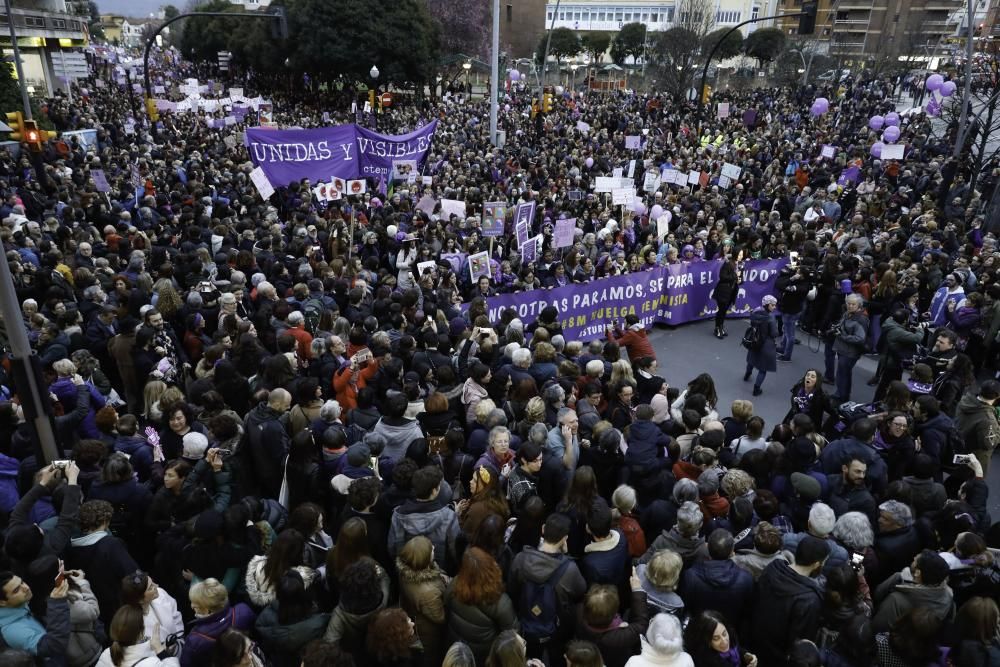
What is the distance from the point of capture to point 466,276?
11000mm

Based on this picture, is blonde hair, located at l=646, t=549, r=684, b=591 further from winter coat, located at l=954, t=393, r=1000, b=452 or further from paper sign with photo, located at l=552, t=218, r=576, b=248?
paper sign with photo, located at l=552, t=218, r=576, b=248

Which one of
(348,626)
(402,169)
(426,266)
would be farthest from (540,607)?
(402,169)

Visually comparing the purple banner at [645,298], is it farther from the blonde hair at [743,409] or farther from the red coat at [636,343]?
the blonde hair at [743,409]

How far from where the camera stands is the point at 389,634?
10.8 feet

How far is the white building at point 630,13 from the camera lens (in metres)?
87.8

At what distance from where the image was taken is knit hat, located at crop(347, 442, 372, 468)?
4.68 m

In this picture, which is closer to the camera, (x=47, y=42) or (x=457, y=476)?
(x=457, y=476)

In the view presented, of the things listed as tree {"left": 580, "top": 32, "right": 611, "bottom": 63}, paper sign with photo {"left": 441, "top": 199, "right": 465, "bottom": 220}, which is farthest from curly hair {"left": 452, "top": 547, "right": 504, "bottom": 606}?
tree {"left": 580, "top": 32, "right": 611, "bottom": 63}

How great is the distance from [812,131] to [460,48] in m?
36.0

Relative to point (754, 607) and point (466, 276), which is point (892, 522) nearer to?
point (754, 607)

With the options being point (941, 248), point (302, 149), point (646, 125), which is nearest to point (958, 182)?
point (941, 248)

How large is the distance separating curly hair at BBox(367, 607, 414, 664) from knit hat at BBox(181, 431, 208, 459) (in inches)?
81.4

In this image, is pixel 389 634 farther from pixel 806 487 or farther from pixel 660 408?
pixel 660 408

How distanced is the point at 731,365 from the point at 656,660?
7.84m
